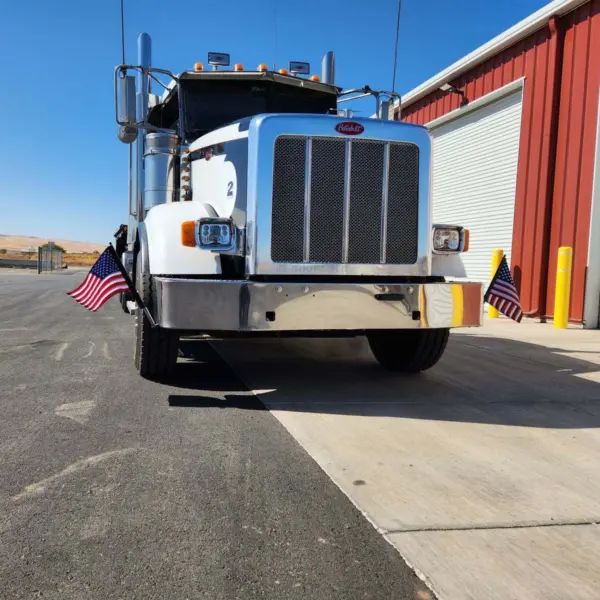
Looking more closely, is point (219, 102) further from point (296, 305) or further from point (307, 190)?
point (296, 305)

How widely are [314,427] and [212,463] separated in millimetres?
939

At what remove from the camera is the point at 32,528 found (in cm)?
235

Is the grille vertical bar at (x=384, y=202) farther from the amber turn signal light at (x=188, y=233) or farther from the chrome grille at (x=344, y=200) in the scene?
the amber turn signal light at (x=188, y=233)

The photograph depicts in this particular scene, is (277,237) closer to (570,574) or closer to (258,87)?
(258,87)

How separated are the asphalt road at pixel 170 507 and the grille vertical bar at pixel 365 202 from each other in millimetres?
1486

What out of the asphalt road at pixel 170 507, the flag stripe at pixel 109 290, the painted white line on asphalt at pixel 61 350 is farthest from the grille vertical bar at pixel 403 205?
the painted white line on asphalt at pixel 61 350

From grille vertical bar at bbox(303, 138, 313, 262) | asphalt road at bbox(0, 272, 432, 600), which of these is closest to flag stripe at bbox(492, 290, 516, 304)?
grille vertical bar at bbox(303, 138, 313, 262)

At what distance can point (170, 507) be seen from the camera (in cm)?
259

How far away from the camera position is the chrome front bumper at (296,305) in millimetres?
4168

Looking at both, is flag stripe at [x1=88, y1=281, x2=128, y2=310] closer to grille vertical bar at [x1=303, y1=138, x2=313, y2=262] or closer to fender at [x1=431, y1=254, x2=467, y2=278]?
grille vertical bar at [x1=303, y1=138, x2=313, y2=262]

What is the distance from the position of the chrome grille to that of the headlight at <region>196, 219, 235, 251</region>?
33cm

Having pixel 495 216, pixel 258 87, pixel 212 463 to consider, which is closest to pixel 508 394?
pixel 212 463

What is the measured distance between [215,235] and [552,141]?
8323 mm

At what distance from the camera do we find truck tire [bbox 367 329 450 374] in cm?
542
